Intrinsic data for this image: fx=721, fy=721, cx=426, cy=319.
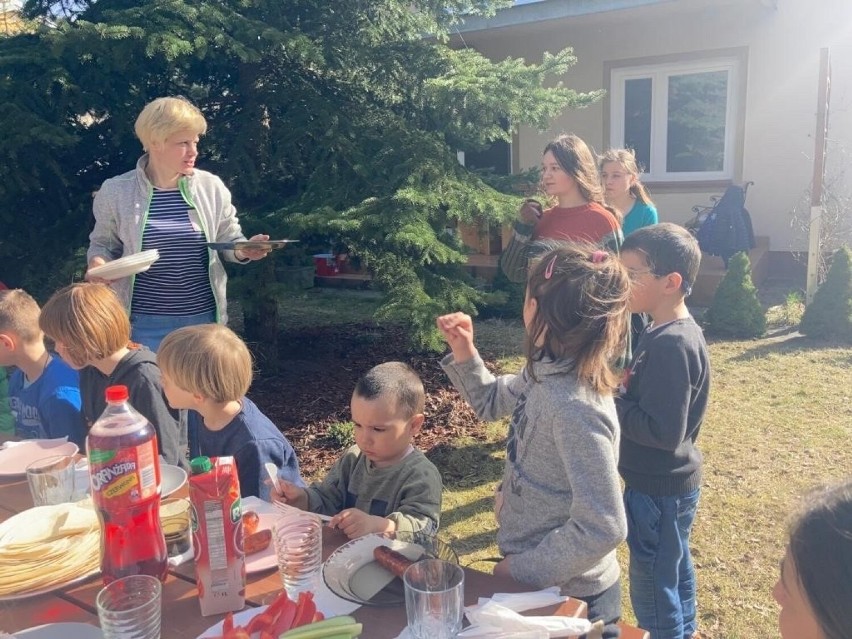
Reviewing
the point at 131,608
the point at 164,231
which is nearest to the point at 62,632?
the point at 131,608

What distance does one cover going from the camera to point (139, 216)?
11.3 feet

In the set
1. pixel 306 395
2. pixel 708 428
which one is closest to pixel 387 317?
pixel 306 395

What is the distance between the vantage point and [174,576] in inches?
68.0

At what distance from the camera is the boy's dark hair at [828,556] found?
1.17 metres

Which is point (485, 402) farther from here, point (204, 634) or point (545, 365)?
point (204, 634)

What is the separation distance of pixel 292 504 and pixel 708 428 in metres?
3.82

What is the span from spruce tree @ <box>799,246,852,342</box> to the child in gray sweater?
6091 mm

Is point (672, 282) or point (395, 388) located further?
point (672, 282)

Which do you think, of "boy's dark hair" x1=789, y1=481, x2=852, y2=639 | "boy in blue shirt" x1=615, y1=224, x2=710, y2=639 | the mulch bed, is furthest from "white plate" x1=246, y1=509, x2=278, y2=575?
the mulch bed

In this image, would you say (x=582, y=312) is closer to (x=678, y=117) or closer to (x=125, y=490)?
(x=125, y=490)

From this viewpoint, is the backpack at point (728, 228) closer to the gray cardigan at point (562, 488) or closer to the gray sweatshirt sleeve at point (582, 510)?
the gray cardigan at point (562, 488)

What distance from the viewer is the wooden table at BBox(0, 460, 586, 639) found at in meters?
1.50

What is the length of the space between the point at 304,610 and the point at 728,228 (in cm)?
877

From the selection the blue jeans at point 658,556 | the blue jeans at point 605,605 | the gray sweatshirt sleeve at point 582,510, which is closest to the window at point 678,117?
the blue jeans at point 658,556
